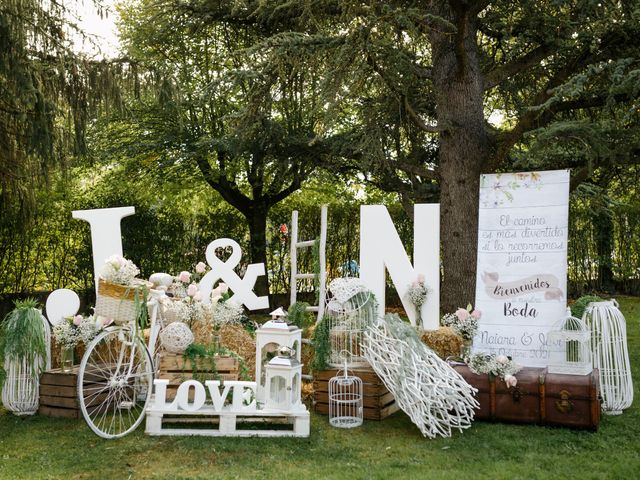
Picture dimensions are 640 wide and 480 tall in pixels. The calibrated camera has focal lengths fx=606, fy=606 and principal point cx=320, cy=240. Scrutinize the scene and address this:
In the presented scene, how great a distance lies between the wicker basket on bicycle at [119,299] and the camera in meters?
4.64

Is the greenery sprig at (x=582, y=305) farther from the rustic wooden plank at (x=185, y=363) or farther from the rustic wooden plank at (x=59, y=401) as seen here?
the rustic wooden plank at (x=59, y=401)

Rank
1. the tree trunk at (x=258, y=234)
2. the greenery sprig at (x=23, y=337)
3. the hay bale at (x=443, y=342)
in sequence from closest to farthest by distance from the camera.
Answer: the greenery sprig at (x=23, y=337), the hay bale at (x=443, y=342), the tree trunk at (x=258, y=234)

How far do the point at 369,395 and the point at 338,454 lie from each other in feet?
3.05

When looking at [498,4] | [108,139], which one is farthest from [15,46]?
[498,4]

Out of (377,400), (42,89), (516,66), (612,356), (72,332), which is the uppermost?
(516,66)

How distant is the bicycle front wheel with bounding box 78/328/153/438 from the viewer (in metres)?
4.59

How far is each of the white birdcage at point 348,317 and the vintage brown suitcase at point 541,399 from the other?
89 centimetres

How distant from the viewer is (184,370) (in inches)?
203

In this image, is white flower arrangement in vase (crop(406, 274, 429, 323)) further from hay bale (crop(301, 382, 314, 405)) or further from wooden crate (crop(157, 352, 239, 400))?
wooden crate (crop(157, 352, 239, 400))

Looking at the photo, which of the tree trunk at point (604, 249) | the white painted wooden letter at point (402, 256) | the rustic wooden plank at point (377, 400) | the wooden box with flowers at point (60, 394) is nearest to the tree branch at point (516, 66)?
the white painted wooden letter at point (402, 256)

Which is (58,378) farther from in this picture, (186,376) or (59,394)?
(186,376)

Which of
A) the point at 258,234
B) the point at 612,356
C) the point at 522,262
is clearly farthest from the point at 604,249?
the point at 612,356

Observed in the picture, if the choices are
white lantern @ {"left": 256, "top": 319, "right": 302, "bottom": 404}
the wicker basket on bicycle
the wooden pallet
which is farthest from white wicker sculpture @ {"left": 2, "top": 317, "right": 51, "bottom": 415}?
white lantern @ {"left": 256, "top": 319, "right": 302, "bottom": 404}

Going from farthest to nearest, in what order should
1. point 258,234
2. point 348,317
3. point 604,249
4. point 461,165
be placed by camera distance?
point 604,249 < point 258,234 < point 461,165 < point 348,317
